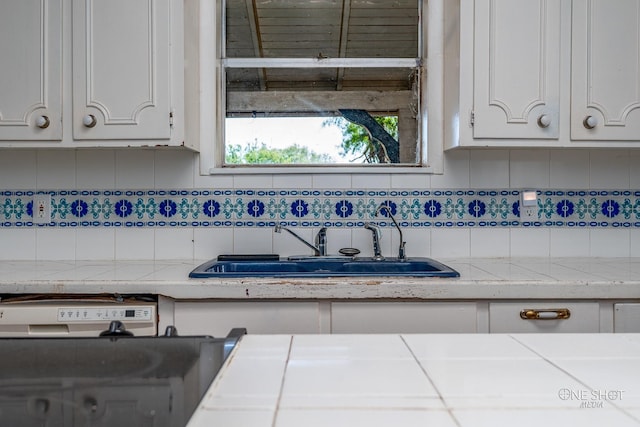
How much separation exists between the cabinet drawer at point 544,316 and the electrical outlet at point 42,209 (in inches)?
74.1

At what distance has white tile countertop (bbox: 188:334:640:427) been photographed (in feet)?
1.67

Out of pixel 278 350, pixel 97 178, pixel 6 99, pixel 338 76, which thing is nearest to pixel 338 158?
pixel 338 76

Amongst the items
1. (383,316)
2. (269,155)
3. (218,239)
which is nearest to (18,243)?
(218,239)

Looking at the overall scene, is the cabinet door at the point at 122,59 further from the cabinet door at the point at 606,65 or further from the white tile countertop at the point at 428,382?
the cabinet door at the point at 606,65

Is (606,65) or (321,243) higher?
(606,65)

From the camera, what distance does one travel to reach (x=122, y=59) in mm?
1815

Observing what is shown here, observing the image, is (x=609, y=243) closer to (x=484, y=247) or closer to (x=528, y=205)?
(x=528, y=205)

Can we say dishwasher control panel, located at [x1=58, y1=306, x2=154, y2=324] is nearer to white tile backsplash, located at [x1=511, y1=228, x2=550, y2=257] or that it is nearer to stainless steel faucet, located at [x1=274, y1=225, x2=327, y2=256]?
stainless steel faucet, located at [x1=274, y1=225, x2=327, y2=256]

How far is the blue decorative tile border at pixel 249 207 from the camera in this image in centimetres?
215

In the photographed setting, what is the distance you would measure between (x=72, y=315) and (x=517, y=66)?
1.79 metres

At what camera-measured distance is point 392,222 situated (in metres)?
2.14

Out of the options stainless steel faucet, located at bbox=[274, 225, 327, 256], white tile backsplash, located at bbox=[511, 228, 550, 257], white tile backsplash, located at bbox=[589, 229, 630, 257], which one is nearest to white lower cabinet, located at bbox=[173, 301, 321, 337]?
stainless steel faucet, located at bbox=[274, 225, 327, 256]

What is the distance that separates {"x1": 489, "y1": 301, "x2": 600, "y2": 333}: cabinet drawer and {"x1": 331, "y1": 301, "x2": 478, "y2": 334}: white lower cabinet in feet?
0.27

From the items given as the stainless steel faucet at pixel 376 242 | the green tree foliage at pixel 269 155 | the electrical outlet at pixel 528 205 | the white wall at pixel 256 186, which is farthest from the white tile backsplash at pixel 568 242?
the green tree foliage at pixel 269 155
